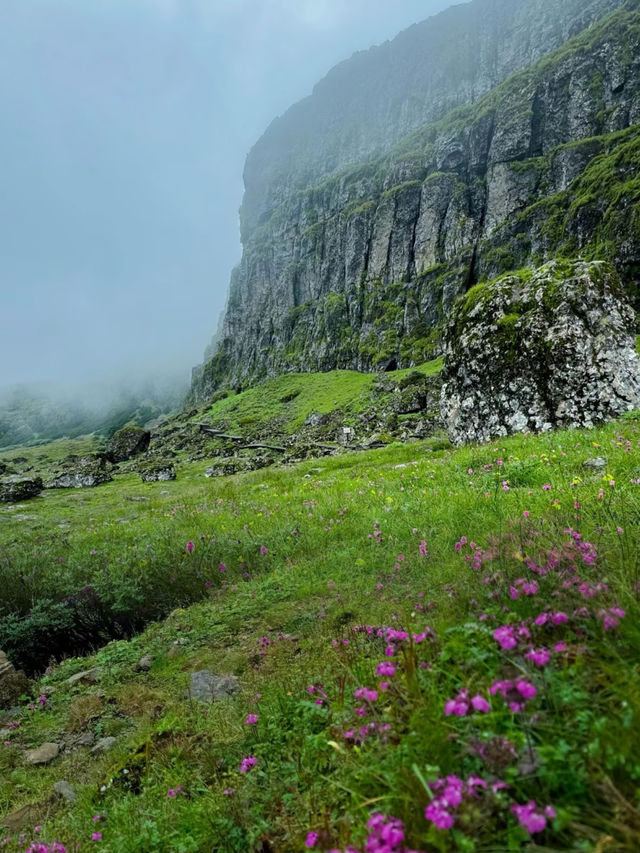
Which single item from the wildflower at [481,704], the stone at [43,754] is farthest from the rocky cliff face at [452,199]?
the stone at [43,754]

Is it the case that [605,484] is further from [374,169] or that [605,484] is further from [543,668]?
[374,169]

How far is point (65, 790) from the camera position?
3.39m

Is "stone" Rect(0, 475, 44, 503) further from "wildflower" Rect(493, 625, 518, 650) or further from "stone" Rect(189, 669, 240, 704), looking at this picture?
"wildflower" Rect(493, 625, 518, 650)

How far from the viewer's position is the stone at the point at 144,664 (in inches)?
204

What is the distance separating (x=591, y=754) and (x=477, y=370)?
1652 centimetres

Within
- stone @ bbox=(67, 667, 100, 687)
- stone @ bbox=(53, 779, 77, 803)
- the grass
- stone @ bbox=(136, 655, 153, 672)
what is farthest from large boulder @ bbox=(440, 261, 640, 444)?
the grass

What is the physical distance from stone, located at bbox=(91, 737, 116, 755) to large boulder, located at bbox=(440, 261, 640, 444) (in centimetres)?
1433

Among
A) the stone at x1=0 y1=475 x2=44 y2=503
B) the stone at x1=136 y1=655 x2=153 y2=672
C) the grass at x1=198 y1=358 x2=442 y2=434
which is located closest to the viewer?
the stone at x1=136 y1=655 x2=153 y2=672

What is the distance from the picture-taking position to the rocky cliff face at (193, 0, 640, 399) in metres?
77.6

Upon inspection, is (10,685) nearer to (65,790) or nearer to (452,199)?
(65,790)

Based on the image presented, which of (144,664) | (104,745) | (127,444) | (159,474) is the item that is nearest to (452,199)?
(127,444)

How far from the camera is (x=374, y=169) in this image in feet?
489

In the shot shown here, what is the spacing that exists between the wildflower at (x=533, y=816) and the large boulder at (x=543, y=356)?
14230 mm

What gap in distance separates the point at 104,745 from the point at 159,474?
3075cm
